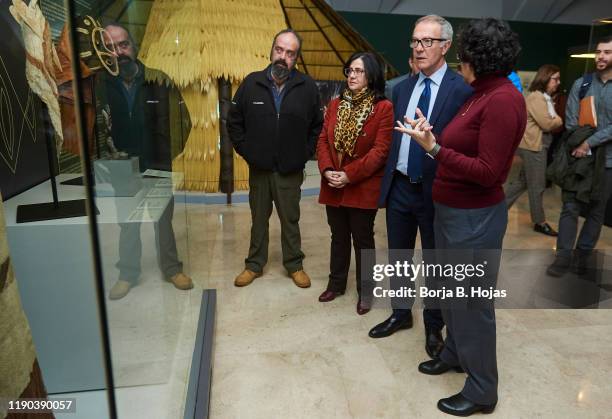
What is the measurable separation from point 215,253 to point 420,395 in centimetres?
232

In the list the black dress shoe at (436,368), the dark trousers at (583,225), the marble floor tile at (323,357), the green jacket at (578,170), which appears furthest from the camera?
the dark trousers at (583,225)

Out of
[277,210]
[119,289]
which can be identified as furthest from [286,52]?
[119,289]

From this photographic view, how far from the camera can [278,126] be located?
116 inches

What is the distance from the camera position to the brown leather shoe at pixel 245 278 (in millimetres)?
3187

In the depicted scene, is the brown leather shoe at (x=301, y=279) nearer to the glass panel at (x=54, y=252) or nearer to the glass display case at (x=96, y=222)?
the glass display case at (x=96, y=222)

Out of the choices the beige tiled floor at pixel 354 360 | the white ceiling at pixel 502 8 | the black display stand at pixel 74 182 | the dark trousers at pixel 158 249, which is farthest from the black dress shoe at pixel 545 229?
the white ceiling at pixel 502 8

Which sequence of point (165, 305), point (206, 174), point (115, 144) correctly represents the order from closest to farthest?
1. point (115, 144)
2. point (165, 305)
3. point (206, 174)

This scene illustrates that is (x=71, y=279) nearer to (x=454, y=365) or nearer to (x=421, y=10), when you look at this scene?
(x=454, y=365)

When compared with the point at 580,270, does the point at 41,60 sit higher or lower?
higher

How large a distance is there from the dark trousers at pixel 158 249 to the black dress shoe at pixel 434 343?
140 centimetres

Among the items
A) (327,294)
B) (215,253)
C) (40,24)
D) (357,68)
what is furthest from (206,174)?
(40,24)

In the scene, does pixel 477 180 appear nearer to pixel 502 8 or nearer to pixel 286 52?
pixel 286 52

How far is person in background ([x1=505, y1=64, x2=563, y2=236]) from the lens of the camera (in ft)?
14.2

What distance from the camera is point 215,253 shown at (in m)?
3.87
